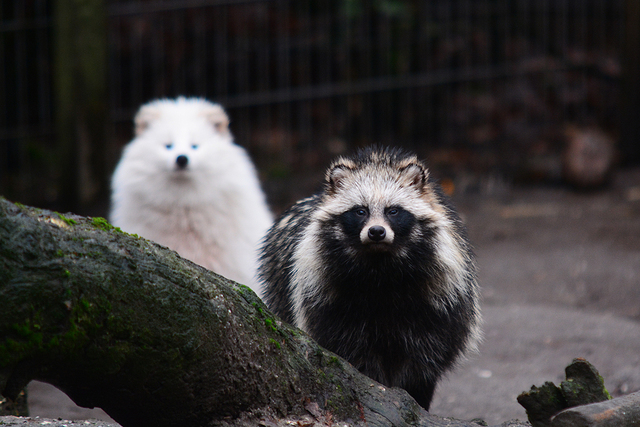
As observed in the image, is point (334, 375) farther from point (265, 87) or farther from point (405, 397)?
point (265, 87)

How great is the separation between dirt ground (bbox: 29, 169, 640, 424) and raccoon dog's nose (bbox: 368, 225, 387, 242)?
4.06 feet

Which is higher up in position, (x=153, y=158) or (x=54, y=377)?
(x=153, y=158)

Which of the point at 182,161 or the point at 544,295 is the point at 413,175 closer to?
the point at 182,161

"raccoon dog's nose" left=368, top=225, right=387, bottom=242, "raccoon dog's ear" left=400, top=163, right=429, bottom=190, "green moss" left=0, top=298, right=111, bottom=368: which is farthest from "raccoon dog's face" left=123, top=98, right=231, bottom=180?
"green moss" left=0, top=298, right=111, bottom=368

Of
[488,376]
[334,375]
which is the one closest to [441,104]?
[488,376]

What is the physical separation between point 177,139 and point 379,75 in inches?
178

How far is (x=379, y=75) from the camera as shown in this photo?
8945 mm

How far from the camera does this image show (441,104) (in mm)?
9156

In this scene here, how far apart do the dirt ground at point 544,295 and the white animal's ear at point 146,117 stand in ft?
6.30

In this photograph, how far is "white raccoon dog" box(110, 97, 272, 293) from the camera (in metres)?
4.86

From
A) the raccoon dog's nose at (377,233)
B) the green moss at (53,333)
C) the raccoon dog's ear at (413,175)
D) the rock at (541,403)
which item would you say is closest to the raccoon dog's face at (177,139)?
the raccoon dog's ear at (413,175)

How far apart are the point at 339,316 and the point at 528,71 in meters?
6.52

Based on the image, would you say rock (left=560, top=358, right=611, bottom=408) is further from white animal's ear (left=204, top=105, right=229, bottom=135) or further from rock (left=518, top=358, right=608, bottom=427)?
white animal's ear (left=204, top=105, right=229, bottom=135)

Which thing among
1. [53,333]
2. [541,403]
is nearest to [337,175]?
[541,403]
